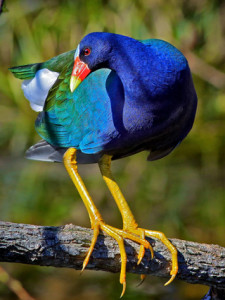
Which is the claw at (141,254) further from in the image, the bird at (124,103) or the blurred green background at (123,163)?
the blurred green background at (123,163)

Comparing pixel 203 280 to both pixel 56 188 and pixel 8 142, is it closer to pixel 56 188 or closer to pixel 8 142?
pixel 56 188

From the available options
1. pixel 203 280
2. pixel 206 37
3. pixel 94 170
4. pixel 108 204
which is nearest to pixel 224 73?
pixel 206 37

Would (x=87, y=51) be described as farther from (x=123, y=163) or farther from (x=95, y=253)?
(x=123, y=163)

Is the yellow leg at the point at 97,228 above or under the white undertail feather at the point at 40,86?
under

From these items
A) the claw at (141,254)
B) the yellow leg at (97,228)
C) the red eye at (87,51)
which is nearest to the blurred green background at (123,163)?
the yellow leg at (97,228)

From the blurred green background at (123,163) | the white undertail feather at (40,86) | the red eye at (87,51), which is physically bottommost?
the blurred green background at (123,163)

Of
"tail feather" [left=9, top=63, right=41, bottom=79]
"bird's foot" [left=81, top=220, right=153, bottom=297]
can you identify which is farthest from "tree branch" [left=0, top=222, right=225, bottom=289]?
"tail feather" [left=9, top=63, right=41, bottom=79]

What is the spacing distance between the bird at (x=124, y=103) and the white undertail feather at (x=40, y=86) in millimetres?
194

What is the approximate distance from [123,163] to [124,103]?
2.28 metres

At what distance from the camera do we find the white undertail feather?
2.68 meters

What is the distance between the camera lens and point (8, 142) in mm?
4754

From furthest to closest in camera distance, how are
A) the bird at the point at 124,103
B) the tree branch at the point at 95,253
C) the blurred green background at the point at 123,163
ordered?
1. the blurred green background at the point at 123,163
2. the bird at the point at 124,103
3. the tree branch at the point at 95,253

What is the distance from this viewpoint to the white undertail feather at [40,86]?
2.68 metres

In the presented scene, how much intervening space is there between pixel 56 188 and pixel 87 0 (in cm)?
199
